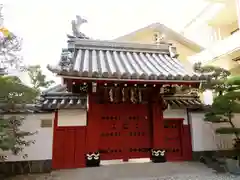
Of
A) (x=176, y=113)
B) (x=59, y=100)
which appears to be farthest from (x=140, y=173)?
(x=59, y=100)

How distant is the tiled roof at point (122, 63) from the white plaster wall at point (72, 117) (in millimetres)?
1349

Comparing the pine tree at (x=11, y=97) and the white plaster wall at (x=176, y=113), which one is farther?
the white plaster wall at (x=176, y=113)

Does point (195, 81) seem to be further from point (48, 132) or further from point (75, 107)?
point (48, 132)

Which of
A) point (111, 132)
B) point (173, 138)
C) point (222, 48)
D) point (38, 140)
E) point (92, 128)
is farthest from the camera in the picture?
point (222, 48)

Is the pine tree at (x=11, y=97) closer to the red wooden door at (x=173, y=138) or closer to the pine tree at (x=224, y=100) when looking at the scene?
the red wooden door at (x=173, y=138)

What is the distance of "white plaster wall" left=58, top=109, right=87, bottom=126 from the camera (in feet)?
20.1

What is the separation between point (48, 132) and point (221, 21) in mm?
10144

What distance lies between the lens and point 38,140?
5.99 m

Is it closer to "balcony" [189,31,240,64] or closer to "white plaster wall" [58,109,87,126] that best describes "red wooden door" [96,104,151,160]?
"white plaster wall" [58,109,87,126]

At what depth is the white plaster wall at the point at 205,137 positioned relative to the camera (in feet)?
22.1

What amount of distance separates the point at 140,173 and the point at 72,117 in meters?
2.27

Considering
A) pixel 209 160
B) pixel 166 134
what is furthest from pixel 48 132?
pixel 209 160

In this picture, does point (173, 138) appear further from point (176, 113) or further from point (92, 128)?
point (92, 128)

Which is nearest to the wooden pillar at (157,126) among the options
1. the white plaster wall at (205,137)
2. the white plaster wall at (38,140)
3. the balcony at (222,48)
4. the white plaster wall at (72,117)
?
the white plaster wall at (205,137)
